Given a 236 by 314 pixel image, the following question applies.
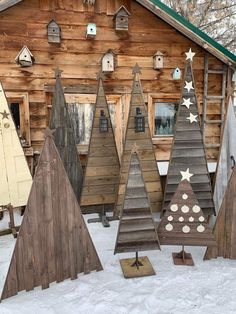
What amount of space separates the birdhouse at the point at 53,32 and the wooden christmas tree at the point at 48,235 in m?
3.75

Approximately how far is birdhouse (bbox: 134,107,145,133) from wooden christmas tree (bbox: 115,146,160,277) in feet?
5.21

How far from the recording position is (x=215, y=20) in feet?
40.2

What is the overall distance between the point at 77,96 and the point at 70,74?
486 millimetres

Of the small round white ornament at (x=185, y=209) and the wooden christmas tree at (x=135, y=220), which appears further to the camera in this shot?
the small round white ornament at (x=185, y=209)

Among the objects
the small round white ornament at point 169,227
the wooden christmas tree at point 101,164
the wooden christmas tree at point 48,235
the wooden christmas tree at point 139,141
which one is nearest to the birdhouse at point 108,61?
the wooden christmas tree at point 101,164

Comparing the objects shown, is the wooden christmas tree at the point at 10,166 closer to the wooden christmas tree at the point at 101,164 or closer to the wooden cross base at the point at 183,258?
the wooden christmas tree at the point at 101,164

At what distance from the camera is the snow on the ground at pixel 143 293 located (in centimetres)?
288

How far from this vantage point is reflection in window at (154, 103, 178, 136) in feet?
23.3

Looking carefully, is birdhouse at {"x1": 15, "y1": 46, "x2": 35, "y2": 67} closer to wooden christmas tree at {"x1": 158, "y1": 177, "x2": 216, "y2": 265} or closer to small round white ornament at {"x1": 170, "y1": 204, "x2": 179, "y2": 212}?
wooden christmas tree at {"x1": 158, "y1": 177, "x2": 216, "y2": 265}

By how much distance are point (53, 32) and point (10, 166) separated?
308 cm

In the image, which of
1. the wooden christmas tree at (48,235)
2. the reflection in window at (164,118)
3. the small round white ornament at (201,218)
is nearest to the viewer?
the wooden christmas tree at (48,235)

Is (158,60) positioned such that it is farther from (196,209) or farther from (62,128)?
(196,209)

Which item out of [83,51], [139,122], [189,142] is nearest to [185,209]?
[189,142]

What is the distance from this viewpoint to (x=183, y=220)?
363 cm
